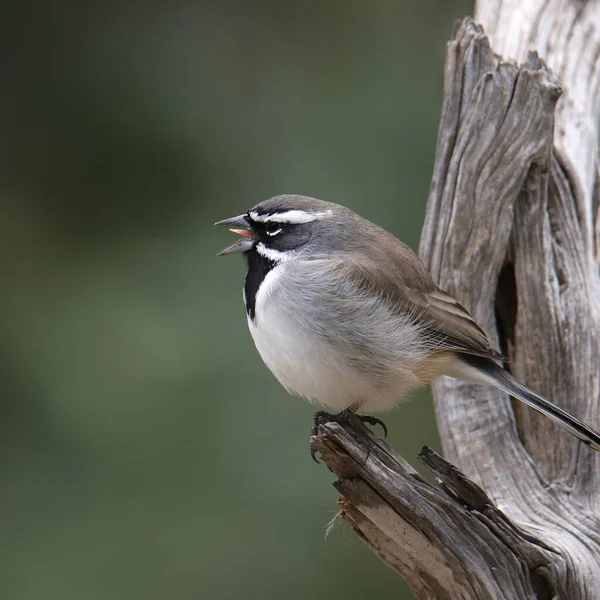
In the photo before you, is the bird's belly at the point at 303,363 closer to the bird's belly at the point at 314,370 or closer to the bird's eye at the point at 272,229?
the bird's belly at the point at 314,370

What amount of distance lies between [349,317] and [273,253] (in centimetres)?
56

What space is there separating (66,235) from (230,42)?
87.0 inches

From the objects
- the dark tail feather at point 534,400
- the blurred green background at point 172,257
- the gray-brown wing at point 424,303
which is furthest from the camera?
the blurred green background at point 172,257

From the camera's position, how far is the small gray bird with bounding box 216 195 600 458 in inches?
178

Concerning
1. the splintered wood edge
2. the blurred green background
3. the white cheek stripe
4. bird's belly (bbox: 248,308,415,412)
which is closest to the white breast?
bird's belly (bbox: 248,308,415,412)

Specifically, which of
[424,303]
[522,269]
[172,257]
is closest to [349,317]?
[424,303]

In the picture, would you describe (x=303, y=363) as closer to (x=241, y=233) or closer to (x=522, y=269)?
(x=241, y=233)

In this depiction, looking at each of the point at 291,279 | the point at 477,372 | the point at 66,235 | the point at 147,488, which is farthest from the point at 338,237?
the point at 66,235

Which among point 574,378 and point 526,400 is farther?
point 574,378

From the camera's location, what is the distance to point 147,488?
6816 mm

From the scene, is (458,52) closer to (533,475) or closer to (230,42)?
(533,475)

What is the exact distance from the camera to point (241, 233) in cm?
502

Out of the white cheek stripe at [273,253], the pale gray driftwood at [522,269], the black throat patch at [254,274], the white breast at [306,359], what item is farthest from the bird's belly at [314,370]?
the white cheek stripe at [273,253]

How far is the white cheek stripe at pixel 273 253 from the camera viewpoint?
4848mm
